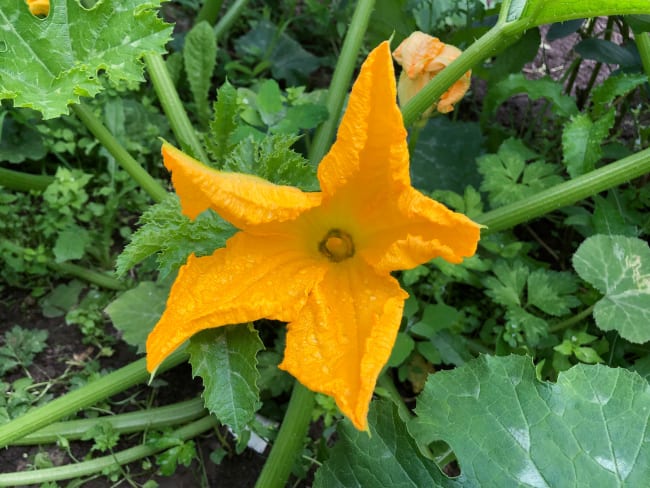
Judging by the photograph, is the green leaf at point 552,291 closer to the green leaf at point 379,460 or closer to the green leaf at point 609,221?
the green leaf at point 609,221

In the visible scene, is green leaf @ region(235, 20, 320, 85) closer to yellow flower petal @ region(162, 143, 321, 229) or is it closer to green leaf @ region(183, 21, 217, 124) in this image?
green leaf @ region(183, 21, 217, 124)

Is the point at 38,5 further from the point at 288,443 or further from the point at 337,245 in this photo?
the point at 288,443

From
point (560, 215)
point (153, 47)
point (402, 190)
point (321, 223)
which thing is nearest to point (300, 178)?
point (321, 223)

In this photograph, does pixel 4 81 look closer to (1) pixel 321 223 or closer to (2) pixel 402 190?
(1) pixel 321 223

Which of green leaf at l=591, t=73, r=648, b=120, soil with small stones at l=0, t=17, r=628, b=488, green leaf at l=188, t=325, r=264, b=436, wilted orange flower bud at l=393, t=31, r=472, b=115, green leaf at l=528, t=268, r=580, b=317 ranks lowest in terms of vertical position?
soil with small stones at l=0, t=17, r=628, b=488

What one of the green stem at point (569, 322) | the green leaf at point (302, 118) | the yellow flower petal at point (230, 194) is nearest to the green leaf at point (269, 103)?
the green leaf at point (302, 118)

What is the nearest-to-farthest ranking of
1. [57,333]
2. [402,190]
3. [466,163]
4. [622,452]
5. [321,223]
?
[402,190]
[622,452]
[321,223]
[57,333]
[466,163]

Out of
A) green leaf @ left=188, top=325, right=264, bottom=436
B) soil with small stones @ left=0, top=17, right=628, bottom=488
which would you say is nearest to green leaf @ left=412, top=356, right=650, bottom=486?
green leaf @ left=188, top=325, right=264, bottom=436
